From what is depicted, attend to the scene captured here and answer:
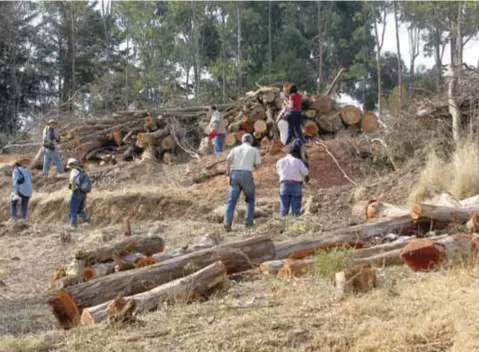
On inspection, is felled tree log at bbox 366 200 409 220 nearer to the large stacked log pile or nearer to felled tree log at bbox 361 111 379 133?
the large stacked log pile

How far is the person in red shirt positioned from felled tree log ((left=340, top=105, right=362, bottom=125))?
389 cm

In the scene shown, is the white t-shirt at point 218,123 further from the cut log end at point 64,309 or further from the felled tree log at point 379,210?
the cut log end at point 64,309

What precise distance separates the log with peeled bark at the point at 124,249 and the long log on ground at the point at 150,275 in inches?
52.7

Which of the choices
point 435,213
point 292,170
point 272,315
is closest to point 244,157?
point 292,170

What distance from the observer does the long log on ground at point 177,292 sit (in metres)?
6.07

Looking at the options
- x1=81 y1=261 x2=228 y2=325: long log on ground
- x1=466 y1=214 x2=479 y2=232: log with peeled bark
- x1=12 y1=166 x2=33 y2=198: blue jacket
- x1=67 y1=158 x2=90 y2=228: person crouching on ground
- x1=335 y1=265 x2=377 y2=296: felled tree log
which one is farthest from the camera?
x1=12 y1=166 x2=33 y2=198: blue jacket

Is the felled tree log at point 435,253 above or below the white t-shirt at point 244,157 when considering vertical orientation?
below

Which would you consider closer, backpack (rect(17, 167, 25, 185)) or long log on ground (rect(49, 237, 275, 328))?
long log on ground (rect(49, 237, 275, 328))

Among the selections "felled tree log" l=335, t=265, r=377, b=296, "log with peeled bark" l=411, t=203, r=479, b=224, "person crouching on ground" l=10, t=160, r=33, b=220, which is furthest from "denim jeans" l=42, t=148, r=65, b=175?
"felled tree log" l=335, t=265, r=377, b=296

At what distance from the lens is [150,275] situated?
276 inches

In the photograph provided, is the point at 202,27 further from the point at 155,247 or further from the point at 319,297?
the point at 319,297

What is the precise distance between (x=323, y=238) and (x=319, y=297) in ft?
6.75

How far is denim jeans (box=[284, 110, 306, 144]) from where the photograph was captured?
49.2 ft

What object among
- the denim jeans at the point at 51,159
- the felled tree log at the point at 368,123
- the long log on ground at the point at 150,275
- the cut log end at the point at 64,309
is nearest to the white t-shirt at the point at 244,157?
the long log on ground at the point at 150,275
